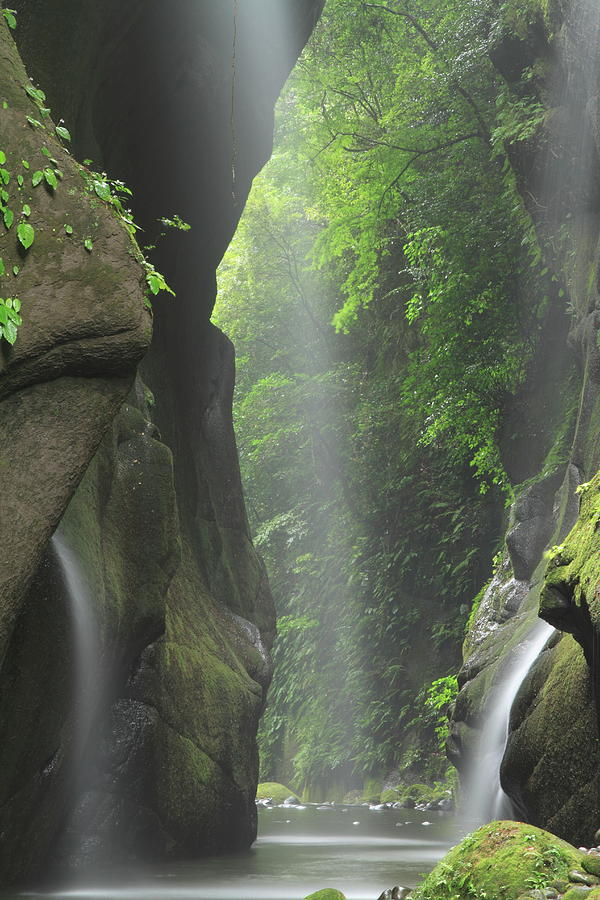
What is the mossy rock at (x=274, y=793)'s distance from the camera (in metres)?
23.7

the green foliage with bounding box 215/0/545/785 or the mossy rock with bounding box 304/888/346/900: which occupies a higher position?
the green foliage with bounding box 215/0/545/785

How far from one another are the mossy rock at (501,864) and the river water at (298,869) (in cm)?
245

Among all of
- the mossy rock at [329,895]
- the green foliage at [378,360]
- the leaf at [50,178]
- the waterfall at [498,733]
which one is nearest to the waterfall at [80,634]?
the mossy rock at [329,895]

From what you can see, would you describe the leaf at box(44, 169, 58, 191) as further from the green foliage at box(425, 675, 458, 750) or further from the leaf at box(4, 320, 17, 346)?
the green foliage at box(425, 675, 458, 750)

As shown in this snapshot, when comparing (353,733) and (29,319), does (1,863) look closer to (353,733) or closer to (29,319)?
(29,319)

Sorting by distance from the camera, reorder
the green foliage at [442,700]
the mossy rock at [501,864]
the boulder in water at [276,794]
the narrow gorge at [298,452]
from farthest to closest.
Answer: the boulder in water at [276,794] < the green foliage at [442,700] < the narrow gorge at [298,452] < the mossy rock at [501,864]

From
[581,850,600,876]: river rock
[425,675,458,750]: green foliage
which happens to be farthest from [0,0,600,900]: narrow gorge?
[425,675,458,750]: green foliage

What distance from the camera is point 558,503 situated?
49.5 feet

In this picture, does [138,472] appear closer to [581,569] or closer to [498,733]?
[581,569]

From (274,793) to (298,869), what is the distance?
14.7 meters

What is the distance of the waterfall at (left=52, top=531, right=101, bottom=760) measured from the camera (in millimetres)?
7547

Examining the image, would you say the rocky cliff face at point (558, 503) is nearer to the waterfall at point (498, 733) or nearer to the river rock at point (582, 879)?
the waterfall at point (498, 733)

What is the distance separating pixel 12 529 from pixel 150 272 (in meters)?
1.94

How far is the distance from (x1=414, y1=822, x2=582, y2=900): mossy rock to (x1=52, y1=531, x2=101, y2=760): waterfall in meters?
3.55
